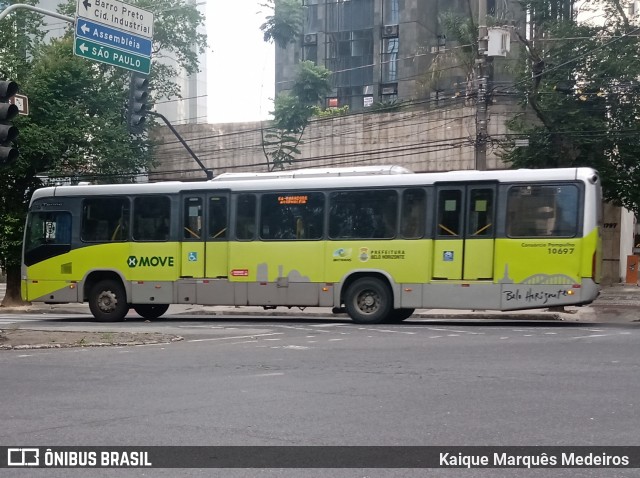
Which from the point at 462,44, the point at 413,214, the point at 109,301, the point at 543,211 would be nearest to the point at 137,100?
the point at 109,301

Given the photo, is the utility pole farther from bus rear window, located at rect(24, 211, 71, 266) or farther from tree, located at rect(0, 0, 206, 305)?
tree, located at rect(0, 0, 206, 305)

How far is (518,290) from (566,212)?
6.14ft

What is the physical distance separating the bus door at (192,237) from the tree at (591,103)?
1347 cm

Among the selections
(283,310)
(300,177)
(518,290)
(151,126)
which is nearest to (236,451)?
(518,290)

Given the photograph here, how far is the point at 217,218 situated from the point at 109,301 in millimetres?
3492

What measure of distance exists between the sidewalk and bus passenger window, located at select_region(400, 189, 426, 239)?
5159 mm

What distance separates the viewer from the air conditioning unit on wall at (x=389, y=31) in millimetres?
65312

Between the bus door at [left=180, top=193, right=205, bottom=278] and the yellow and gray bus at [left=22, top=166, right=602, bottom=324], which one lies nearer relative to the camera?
the yellow and gray bus at [left=22, top=166, right=602, bottom=324]

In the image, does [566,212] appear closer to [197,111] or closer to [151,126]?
[151,126]

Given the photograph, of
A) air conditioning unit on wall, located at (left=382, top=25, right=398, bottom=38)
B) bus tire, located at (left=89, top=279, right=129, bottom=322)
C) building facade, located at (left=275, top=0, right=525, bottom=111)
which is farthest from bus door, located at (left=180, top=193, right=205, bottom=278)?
air conditioning unit on wall, located at (left=382, top=25, right=398, bottom=38)

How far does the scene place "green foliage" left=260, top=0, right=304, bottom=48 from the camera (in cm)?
6372

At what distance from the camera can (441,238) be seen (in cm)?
2244

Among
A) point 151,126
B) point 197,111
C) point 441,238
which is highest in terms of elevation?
point 197,111

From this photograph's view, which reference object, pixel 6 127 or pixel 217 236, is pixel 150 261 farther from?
pixel 6 127
